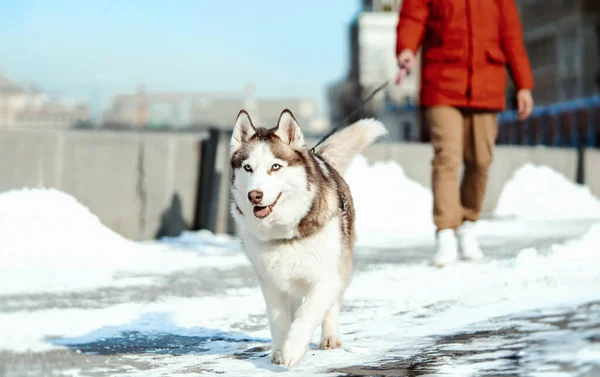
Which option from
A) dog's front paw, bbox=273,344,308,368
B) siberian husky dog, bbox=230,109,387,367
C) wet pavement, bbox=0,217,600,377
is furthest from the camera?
siberian husky dog, bbox=230,109,387,367

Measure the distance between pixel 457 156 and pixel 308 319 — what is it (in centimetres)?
342

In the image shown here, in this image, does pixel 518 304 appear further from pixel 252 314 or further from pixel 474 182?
pixel 474 182

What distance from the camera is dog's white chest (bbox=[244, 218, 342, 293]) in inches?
151

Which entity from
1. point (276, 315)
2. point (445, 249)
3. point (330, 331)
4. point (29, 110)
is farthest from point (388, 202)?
point (29, 110)

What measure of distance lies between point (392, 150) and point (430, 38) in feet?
14.4

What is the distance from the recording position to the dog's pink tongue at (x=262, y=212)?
378cm

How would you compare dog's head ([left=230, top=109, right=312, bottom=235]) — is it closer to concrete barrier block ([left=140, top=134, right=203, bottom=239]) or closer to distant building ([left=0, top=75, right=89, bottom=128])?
concrete barrier block ([left=140, top=134, right=203, bottom=239])

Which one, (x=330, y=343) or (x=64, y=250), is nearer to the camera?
(x=330, y=343)

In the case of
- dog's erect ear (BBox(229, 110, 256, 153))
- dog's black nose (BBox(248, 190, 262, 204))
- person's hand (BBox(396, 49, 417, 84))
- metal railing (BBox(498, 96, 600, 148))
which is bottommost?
metal railing (BBox(498, 96, 600, 148))

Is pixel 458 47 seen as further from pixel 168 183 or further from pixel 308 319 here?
pixel 168 183

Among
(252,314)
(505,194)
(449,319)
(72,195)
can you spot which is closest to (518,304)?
(449,319)

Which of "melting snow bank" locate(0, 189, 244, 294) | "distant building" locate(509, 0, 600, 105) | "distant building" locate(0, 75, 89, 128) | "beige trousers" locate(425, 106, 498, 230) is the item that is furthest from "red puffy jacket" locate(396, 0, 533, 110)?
"distant building" locate(0, 75, 89, 128)

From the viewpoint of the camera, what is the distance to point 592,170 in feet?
43.5

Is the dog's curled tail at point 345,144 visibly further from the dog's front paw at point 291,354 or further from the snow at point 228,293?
the dog's front paw at point 291,354
